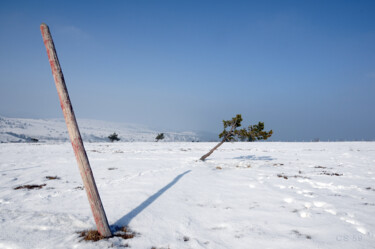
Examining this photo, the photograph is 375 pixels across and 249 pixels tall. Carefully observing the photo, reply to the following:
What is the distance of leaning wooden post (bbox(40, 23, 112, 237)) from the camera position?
3691 mm

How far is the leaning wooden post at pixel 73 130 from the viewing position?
369cm

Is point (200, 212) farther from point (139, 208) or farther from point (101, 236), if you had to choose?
point (101, 236)

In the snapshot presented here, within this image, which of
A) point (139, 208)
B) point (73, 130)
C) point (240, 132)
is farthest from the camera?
point (240, 132)

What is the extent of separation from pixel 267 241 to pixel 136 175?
6.99 metres

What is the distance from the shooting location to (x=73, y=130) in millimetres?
3779

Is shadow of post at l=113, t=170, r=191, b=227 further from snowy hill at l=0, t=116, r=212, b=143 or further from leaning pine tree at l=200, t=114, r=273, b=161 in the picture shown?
snowy hill at l=0, t=116, r=212, b=143

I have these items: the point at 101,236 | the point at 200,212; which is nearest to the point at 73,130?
the point at 101,236

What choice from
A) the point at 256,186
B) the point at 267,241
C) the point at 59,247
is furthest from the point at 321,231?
the point at 59,247

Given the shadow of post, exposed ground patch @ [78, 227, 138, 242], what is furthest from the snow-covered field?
exposed ground patch @ [78, 227, 138, 242]

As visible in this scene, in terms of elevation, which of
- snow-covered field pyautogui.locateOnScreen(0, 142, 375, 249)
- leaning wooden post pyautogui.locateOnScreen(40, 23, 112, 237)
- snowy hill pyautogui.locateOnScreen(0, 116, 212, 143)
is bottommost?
snow-covered field pyautogui.locateOnScreen(0, 142, 375, 249)

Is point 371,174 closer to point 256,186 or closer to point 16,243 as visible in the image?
point 256,186

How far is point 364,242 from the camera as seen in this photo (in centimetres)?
398

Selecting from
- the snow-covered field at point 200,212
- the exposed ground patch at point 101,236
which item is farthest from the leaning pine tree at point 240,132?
the exposed ground patch at point 101,236

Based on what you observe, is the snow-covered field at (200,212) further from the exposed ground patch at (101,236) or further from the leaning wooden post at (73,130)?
the leaning wooden post at (73,130)
